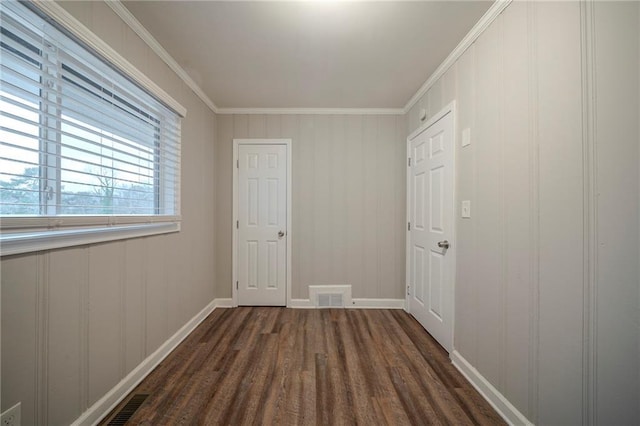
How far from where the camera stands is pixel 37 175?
110 centimetres

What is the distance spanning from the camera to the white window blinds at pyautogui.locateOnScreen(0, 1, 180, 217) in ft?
3.27

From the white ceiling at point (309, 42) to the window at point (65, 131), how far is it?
0.55 m

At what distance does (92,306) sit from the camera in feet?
4.29

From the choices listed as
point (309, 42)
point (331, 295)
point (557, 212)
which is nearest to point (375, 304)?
point (331, 295)

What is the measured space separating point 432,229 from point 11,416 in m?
2.79

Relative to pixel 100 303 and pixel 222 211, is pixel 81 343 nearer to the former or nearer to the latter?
pixel 100 303

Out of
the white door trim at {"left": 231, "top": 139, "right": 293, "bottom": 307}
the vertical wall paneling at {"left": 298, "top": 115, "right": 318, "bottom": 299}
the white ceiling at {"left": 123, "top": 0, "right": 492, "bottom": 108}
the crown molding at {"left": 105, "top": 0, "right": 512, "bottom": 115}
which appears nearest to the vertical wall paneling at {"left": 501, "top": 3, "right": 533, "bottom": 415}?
the crown molding at {"left": 105, "top": 0, "right": 512, "bottom": 115}

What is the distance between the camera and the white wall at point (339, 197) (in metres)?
3.01

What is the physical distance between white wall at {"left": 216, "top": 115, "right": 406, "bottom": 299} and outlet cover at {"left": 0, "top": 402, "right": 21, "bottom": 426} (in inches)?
79.1

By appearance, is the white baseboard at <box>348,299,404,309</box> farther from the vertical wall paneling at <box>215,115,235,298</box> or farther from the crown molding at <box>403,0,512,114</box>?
the crown molding at <box>403,0,512,114</box>

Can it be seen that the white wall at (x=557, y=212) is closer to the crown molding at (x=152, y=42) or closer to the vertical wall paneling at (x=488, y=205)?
the vertical wall paneling at (x=488, y=205)

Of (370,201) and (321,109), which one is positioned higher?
(321,109)

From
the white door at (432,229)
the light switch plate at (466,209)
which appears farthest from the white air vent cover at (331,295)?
the light switch plate at (466,209)

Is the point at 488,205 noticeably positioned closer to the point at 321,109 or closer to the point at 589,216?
the point at 589,216
